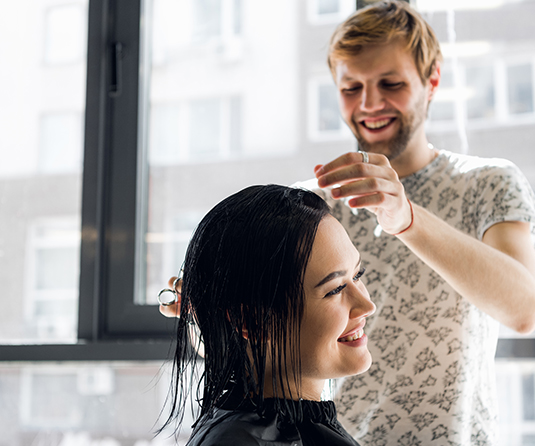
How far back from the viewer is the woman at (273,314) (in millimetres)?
947

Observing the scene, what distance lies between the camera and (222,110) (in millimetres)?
2090

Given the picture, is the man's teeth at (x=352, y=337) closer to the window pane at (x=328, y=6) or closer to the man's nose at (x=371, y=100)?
the man's nose at (x=371, y=100)

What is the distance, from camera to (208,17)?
2113 mm

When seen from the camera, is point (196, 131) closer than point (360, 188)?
No

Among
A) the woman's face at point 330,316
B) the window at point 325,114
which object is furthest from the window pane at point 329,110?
the woman's face at point 330,316

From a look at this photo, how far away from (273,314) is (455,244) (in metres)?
0.46

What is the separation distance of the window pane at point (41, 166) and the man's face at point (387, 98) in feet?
3.98

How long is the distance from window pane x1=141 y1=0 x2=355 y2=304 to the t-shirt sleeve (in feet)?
2.26

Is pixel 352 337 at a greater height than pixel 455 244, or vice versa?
pixel 455 244

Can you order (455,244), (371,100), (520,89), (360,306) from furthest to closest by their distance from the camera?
(520,89) < (371,100) < (455,244) < (360,306)

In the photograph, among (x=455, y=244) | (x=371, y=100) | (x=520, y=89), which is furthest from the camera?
(x=520, y=89)

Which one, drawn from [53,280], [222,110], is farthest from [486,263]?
[53,280]

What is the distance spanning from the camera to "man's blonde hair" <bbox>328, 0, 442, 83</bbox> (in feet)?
4.90

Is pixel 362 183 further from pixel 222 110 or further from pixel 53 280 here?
pixel 53 280
